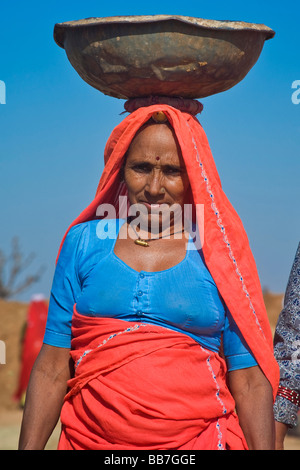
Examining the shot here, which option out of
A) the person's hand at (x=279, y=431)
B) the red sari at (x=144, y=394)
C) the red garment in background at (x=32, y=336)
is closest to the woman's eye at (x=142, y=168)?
the red sari at (x=144, y=394)

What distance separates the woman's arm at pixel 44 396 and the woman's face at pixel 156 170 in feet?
2.79

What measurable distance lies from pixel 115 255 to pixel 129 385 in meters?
0.66

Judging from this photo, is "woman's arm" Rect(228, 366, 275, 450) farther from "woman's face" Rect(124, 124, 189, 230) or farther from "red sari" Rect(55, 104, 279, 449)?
"woman's face" Rect(124, 124, 189, 230)

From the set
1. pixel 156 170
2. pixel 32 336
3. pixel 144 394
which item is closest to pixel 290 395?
pixel 144 394

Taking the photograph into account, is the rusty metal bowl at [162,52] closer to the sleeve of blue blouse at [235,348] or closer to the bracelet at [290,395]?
the sleeve of blue blouse at [235,348]

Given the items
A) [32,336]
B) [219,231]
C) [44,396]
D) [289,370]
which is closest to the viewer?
[44,396]

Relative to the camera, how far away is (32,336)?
586 inches

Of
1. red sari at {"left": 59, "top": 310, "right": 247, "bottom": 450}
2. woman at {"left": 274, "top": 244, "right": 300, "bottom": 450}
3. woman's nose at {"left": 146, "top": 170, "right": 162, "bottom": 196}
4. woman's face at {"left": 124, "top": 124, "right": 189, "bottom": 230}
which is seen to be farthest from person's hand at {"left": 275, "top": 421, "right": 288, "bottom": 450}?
woman's nose at {"left": 146, "top": 170, "right": 162, "bottom": 196}

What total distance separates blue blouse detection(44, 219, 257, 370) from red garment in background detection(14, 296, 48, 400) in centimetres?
1111

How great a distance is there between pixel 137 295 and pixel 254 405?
770 millimetres

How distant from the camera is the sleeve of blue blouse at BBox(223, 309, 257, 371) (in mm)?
3688

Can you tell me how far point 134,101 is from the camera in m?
3.92

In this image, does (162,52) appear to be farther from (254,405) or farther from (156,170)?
(254,405)

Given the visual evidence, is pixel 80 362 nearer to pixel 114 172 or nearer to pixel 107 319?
pixel 107 319
